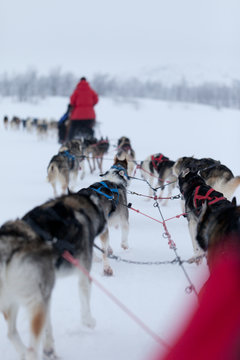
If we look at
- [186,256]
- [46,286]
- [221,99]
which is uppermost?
[221,99]

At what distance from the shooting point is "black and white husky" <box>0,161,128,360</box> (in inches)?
48.5

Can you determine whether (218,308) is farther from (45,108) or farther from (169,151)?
(45,108)

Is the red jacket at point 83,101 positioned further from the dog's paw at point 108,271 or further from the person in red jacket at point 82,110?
the dog's paw at point 108,271

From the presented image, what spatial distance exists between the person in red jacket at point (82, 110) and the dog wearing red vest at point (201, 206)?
558cm

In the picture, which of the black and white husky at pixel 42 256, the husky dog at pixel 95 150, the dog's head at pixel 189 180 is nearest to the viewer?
the black and white husky at pixel 42 256

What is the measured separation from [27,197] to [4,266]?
3648 millimetres

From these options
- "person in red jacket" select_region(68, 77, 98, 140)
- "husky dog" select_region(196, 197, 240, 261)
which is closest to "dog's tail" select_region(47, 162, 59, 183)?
"husky dog" select_region(196, 197, 240, 261)

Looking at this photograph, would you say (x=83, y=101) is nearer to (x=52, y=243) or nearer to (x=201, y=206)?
(x=201, y=206)

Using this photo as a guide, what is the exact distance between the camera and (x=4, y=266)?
48.1 inches

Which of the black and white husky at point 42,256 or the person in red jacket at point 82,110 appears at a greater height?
the person in red jacket at point 82,110

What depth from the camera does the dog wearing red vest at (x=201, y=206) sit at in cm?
189

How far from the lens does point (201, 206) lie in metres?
2.42

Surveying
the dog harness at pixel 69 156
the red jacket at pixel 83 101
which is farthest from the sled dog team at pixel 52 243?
the red jacket at pixel 83 101

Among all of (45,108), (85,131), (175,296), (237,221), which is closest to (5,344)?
(175,296)
